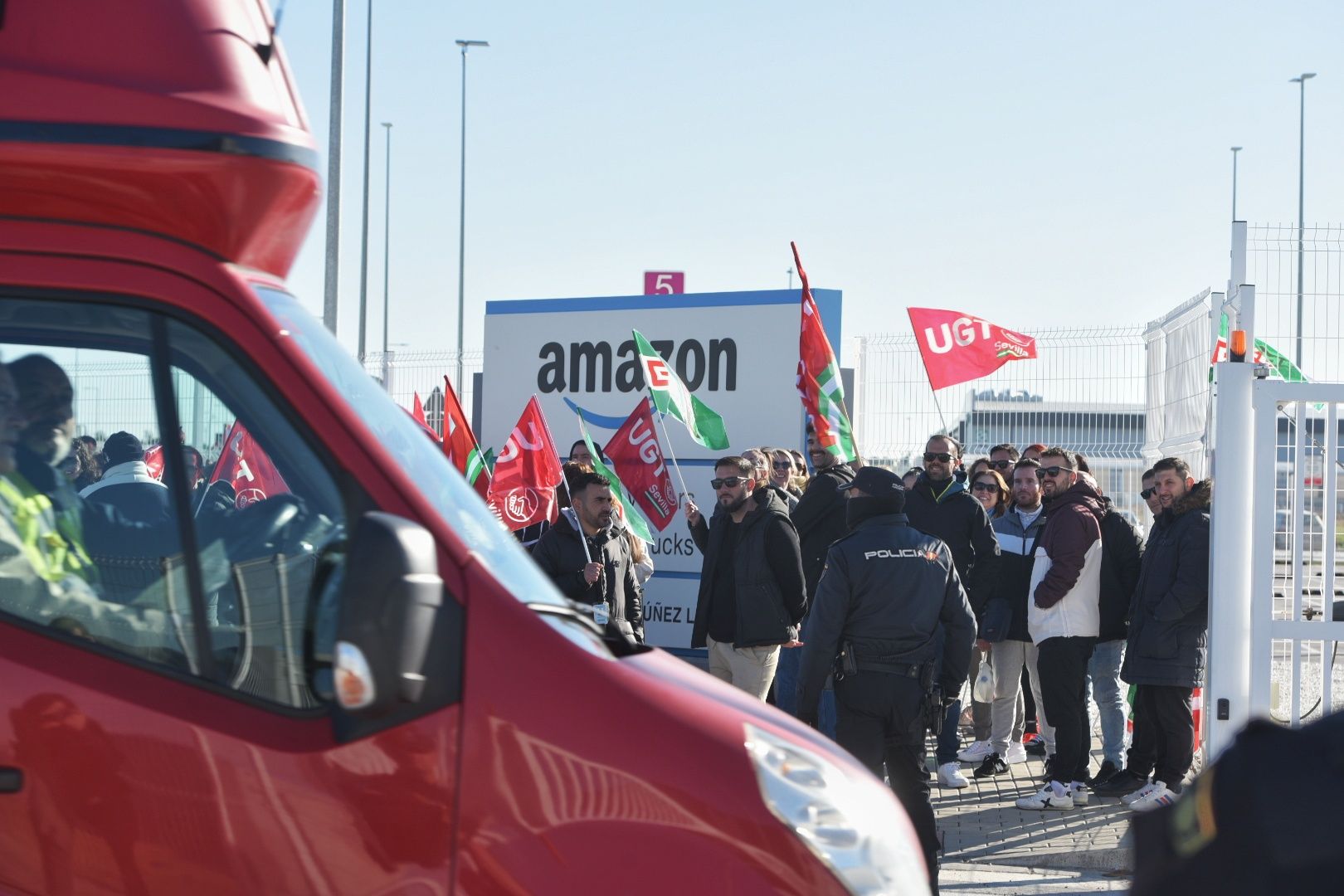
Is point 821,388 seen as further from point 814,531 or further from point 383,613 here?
point 383,613

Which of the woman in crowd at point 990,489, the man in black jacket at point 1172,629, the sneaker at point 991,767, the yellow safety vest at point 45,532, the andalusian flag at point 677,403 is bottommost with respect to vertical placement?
the sneaker at point 991,767

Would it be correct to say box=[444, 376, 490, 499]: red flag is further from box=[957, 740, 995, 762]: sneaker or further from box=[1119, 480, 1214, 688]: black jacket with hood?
box=[1119, 480, 1214, 688]: black jacket with hood

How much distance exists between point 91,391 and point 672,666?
1.32 metres

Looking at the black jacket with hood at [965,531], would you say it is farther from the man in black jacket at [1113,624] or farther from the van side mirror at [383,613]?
the van side mirror at [383,613]

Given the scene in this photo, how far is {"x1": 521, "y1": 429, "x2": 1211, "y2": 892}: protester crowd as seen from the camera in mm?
6371

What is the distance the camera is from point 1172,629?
8.10 metres

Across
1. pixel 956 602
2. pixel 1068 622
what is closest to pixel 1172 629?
pixel 1068 622

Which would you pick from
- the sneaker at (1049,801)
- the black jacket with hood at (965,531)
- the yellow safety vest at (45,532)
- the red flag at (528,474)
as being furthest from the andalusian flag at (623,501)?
the yellow safety vest at (45,532)

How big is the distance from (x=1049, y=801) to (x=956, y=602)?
263cm

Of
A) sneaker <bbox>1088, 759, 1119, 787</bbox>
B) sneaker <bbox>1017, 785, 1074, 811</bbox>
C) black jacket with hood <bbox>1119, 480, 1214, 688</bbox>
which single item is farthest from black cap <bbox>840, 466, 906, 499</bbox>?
sneaker <bbox>1088, 759, 1119, 787</bbox>

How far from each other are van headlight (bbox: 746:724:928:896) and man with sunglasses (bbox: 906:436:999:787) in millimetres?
6578

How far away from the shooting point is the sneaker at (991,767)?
9.58 metres

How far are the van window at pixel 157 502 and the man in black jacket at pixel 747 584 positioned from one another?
234 inches

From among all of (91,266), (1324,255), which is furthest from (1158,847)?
(1324,255)
